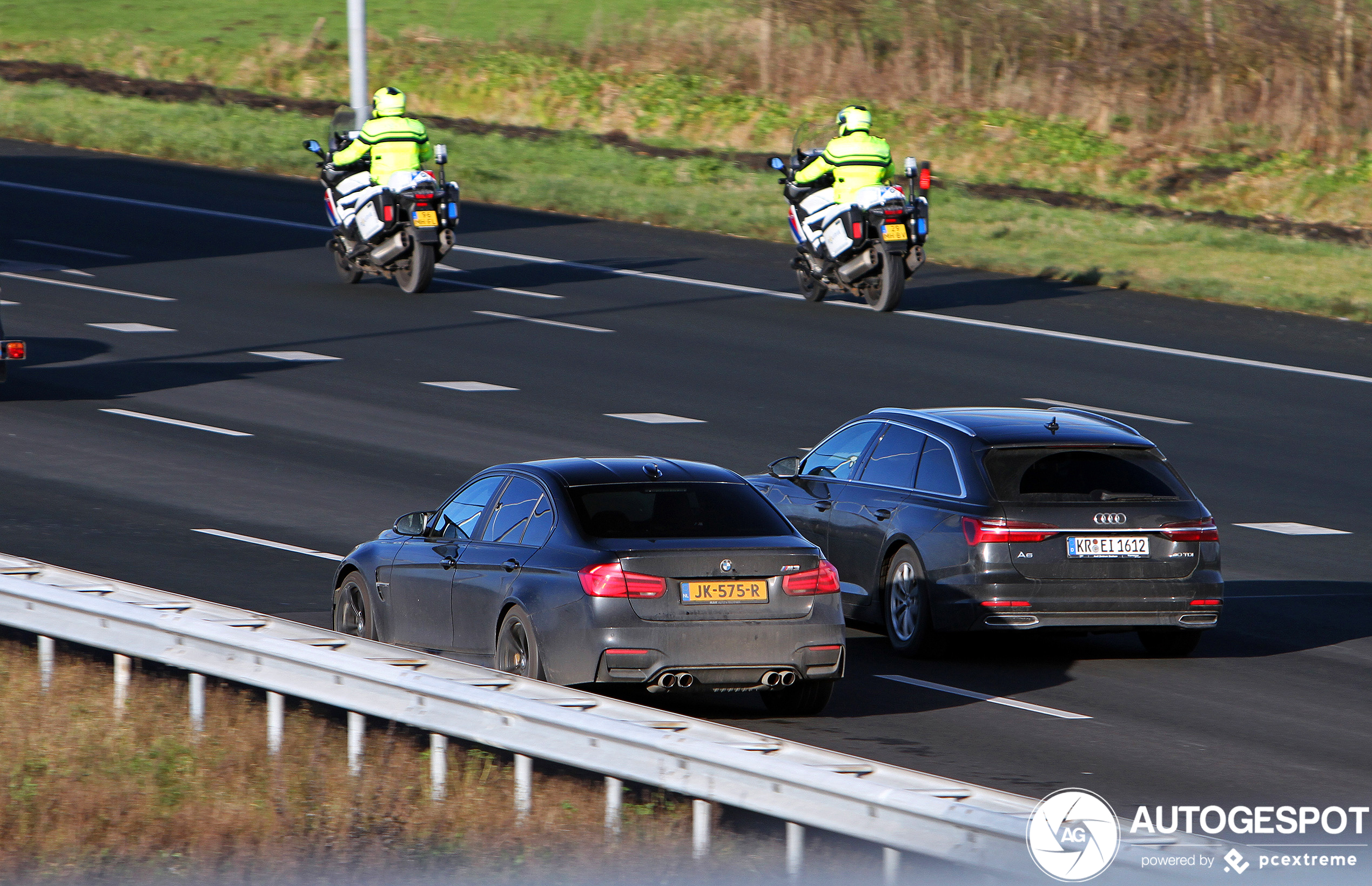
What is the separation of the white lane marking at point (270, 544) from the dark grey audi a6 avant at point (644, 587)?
3.47m

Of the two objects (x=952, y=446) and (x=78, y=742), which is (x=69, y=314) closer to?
(x=952, y=446)

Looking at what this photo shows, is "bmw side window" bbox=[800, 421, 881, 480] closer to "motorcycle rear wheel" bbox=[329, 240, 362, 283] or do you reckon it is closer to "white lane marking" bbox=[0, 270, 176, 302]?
"white lane marking" bbox=[0, 270, 176, 302]

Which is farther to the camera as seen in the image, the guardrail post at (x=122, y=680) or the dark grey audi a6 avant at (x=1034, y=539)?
the dark grey audi a6 avant at (x=1034, y=539)

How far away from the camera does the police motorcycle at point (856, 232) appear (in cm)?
Answer: 2598

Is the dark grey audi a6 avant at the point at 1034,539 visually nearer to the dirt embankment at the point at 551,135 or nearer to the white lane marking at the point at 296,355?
the white lane marking at the point at 296,355

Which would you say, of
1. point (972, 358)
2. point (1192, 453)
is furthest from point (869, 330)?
point (1192, 453)

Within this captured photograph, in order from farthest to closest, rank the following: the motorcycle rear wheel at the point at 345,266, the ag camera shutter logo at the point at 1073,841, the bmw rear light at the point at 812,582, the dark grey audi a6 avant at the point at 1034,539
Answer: the motorcycle rear wheel at the point at 345,266 → the dark grey audi a6 avant at the point at 1034,539 → the bmw rear light at the point at 812,582 → the ag camera shutter logo at the point at 1073,841

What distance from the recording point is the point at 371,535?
1518 centimetres

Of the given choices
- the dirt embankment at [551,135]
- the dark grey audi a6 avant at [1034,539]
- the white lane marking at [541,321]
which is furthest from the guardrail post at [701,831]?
the dirt embankment at [551,135]

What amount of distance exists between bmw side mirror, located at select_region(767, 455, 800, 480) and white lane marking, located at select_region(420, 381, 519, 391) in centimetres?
767

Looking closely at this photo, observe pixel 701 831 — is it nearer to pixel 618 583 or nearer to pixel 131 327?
pixel 618 583

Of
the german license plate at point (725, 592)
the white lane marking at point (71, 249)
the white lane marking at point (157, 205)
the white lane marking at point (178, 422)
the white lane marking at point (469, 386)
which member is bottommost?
the white lane marking at point (178, 422)

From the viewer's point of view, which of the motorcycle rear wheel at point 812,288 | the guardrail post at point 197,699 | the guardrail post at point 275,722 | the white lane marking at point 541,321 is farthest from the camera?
the motorcycle rear wheel at point 812,288

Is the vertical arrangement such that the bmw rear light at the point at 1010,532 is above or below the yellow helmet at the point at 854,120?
below
